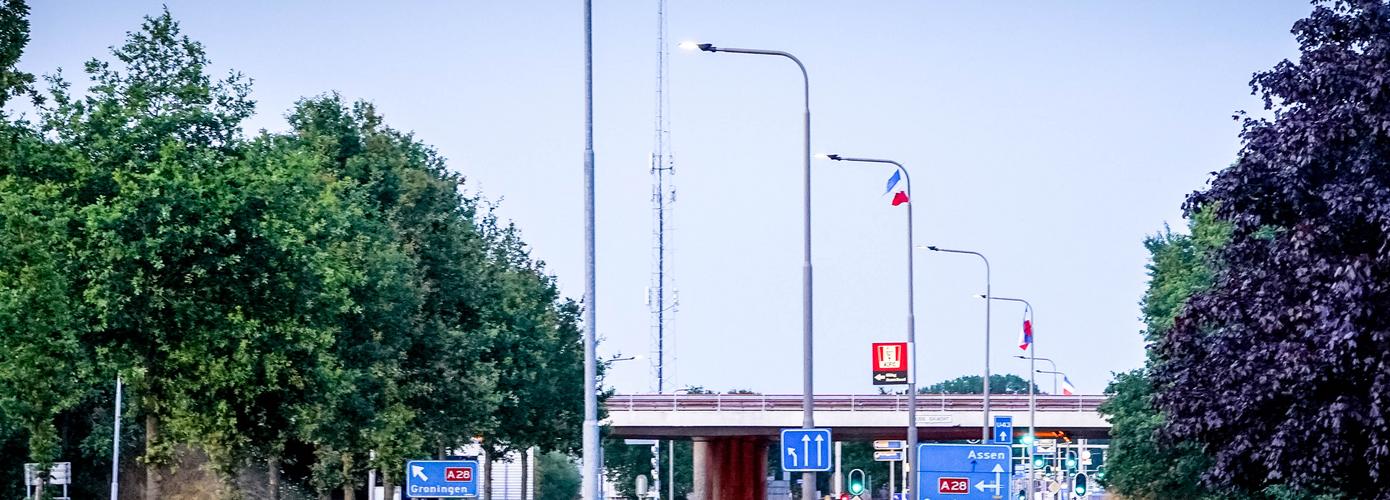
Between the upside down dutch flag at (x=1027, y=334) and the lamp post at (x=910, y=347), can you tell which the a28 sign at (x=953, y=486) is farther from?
the upside down dutch flag at (x=1027, y=334)

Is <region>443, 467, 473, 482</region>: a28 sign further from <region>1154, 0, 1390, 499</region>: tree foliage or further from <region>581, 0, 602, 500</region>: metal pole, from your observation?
<region>1154, 0, 1390, 499</region>: tree foliage

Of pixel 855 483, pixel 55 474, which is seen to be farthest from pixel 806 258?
pixel 55 474

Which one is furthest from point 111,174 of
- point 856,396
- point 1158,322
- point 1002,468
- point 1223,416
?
point 856,396

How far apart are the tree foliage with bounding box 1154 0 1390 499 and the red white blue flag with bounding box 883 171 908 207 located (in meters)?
11.8

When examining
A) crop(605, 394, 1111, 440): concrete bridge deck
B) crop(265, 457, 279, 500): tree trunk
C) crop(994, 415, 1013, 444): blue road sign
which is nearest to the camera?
crop(265, 457, 279, 500): tree trunk

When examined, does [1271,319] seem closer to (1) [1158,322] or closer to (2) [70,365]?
(2) [70,365]

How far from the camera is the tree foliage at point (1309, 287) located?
29141mm

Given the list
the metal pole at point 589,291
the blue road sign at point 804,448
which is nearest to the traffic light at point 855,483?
the blue road sign at point 804,448

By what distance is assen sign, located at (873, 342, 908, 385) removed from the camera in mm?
38656

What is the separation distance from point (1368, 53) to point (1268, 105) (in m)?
2.31

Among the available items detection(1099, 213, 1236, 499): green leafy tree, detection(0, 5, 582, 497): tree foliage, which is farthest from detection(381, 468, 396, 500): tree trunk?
detection(1099, 213, 1236, 499): green leafy tree

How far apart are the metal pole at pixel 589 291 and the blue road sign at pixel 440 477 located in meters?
9.44

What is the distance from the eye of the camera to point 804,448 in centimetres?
3022

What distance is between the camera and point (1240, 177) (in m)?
31.6
